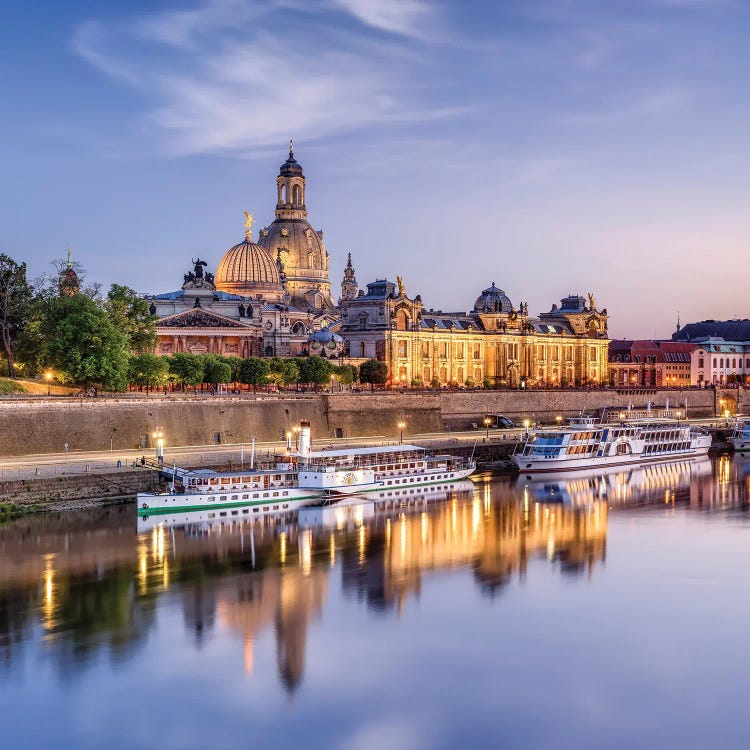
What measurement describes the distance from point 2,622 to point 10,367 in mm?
34454

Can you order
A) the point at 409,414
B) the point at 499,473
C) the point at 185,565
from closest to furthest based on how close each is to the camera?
the point at 185,565
the point at 499,473
the point at 409,414

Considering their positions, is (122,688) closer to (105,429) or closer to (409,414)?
(105,429)

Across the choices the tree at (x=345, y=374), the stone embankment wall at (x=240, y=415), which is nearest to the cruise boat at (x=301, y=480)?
the stone embankment wall at (x=240, y=415)

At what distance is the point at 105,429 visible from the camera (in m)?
54.1

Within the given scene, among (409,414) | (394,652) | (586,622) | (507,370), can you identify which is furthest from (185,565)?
(507,370)

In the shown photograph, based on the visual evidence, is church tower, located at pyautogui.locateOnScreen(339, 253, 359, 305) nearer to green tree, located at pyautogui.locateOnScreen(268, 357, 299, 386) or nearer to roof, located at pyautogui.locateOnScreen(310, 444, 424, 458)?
green tree, located at pyautogui.locateOnScreen(268, 357, 299, 386)

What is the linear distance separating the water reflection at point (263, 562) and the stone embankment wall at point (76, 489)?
1.10 meters

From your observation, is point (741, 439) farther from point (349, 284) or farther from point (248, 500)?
point (349, 284)

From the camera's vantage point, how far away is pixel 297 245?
119 metres

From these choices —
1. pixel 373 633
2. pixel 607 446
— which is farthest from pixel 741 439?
pixel 373 633

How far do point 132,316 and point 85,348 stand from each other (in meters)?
12.3

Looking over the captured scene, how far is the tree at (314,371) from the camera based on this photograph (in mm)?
76938

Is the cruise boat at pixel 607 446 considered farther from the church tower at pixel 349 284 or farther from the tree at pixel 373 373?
the church tower at pixel 349 284

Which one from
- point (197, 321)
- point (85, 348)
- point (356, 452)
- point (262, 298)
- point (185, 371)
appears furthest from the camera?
point (262, 298)
